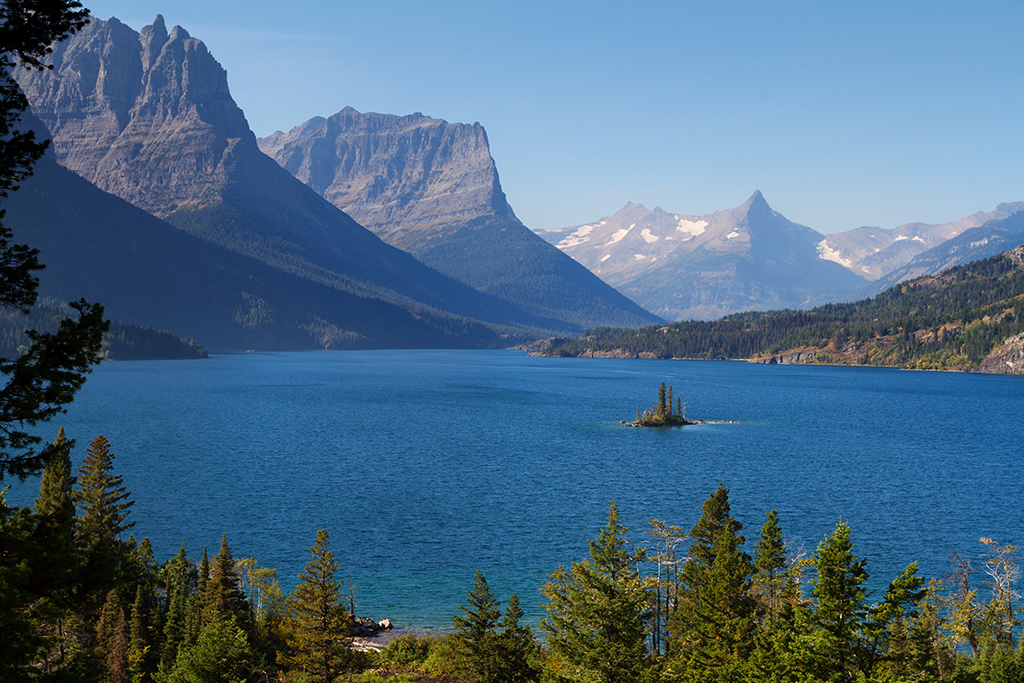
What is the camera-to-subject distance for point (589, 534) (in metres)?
79.9

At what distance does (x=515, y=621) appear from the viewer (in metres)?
42.2

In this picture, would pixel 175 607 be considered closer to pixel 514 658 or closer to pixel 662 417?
pixel 514 658

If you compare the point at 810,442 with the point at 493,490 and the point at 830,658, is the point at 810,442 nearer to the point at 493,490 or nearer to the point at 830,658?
the point at 493,490

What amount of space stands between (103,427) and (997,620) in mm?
154655

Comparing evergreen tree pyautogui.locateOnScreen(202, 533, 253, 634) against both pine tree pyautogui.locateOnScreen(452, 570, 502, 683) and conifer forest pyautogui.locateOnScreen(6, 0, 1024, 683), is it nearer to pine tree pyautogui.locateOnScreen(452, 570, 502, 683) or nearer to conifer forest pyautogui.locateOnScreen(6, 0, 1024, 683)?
conifer forest pyautogui.locateOnScreen(6, 0, 1024, 683)

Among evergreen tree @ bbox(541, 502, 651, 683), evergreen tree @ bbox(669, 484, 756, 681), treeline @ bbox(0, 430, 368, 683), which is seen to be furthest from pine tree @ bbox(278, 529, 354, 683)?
evergreen tree @ bbox(669, 484, 756, 681)

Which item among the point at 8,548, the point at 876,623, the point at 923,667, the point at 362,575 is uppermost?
the point at 8,548

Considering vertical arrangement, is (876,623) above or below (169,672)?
above

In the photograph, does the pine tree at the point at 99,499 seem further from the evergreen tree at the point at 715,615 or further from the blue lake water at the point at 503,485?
the evergreen tree at the point at 715,615

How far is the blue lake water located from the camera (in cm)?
7350

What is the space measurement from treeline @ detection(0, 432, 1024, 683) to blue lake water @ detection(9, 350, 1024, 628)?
10.3 metres

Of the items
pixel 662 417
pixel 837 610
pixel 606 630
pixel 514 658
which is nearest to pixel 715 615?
pixel 606 630

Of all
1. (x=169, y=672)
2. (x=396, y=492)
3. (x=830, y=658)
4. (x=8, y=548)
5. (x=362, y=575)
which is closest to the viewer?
(x=8, y=548)

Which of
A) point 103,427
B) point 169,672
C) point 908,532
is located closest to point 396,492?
point 169,672
